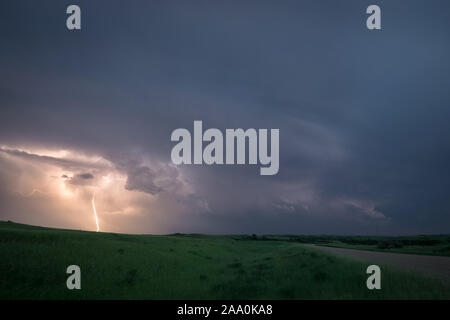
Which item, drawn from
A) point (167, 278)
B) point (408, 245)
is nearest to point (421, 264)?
point (167, 278)

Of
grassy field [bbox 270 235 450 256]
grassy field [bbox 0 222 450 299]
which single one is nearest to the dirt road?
grassy field [bbox 0 222 450 299]

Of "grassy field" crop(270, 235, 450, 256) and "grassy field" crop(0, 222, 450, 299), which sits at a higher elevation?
"grassy field" crop(0, 222, 450, 299)

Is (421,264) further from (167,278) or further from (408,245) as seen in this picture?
(408,245)

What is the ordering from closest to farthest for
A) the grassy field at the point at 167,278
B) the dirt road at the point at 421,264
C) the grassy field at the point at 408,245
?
the grassy field at the point at 167,278, the dirt road at the point at 421,264, the grassy field at the point at 408,245

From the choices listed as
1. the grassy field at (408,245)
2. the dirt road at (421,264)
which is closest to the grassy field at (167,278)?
the dirt road at (421,264)

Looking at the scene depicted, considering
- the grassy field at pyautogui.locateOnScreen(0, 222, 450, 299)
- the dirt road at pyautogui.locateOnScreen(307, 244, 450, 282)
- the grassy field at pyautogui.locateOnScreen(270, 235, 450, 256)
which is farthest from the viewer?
the grassy field at pyautogui.locateOnScreen(270, 235, 450, 256)

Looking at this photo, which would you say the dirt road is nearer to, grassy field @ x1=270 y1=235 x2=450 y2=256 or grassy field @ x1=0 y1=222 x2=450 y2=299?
grassy field @ x1=0 y1=222 x2=450 y2=299

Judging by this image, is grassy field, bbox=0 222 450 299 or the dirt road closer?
grassy field, bbox=0 222 450 299

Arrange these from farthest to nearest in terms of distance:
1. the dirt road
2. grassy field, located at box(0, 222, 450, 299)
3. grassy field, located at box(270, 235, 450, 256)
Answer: grassy field, located at box(270, 235, 450, 256) → the dirt road → grassy field, located at box(0, 222, 450, 299)

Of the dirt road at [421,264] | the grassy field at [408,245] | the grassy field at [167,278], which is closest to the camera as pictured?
the grassy field at [167,278]

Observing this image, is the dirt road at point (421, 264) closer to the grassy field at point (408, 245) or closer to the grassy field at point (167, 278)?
the grassy field at point (167, 278)
